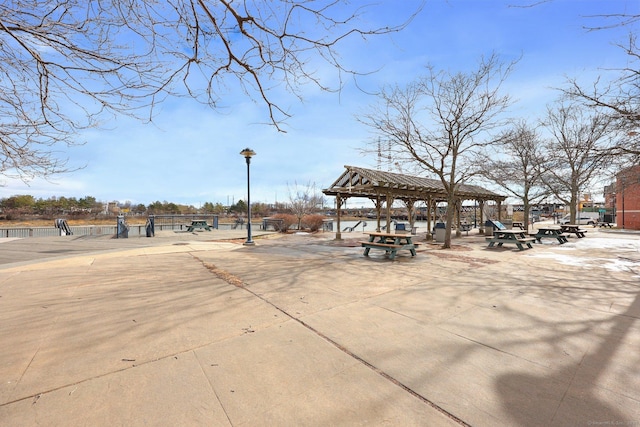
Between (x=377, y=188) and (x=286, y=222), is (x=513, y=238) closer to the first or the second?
(x=377, y=188)

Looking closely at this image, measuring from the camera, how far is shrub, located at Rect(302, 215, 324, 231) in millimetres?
23092

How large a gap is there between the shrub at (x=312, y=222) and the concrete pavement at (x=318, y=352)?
17.5 meters

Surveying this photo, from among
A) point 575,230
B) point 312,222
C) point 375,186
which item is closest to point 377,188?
point 375,186

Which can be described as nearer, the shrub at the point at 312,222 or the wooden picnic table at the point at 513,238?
the wooden picnic table at the point at 513,238

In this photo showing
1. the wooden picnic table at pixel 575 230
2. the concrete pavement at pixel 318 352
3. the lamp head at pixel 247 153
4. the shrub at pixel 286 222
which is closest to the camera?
the concrete pavement at pixel 318 352

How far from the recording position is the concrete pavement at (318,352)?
1921 millimetres

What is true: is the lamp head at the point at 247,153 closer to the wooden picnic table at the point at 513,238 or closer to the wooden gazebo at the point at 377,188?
the wooden gazebo at the point at 377,188

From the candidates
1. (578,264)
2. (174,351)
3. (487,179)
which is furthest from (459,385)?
(487,179)

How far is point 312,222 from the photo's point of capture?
23344 millimetres

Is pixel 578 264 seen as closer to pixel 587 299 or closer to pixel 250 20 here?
pixel 587 299

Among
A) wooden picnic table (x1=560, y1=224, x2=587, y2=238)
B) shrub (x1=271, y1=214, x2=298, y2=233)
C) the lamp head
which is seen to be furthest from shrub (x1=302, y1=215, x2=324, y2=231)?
wooden picnic table (x1=560, y1=224, x2=587, y2=238)

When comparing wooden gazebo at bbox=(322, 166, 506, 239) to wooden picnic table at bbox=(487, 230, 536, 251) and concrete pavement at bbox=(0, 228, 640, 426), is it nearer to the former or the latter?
wooden picnic table at bbox=(487, 230, 536, 251)

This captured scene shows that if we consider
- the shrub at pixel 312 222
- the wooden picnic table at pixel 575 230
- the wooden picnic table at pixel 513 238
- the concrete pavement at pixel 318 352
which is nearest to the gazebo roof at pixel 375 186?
the wooden picnic table at pixel 513 238

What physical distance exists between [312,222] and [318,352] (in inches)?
813
